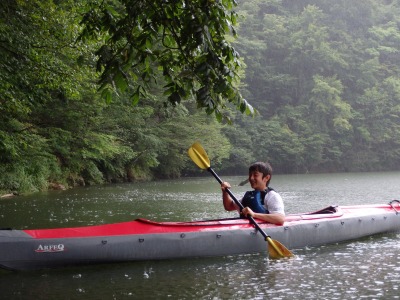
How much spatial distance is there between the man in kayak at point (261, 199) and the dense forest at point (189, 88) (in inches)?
51.0

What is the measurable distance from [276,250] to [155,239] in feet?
4.80

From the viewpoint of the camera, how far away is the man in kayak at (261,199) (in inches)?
259

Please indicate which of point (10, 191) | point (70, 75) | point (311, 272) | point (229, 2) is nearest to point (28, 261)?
point (311, 272)

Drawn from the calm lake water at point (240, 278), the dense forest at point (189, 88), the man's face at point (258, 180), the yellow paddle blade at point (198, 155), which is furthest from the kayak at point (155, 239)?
the dense forest at point (189, 88)

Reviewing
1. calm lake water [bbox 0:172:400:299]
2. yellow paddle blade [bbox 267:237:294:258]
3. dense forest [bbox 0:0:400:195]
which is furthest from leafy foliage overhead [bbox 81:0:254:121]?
yellow paddle blade [bbox 267:237:294:258]

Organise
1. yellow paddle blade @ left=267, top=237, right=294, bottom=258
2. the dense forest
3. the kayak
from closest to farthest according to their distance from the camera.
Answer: the dense forest → the kayak → yellow paddle blade @ left=267, top=237, right=294, bottom=258

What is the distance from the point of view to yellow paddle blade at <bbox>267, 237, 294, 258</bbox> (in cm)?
629

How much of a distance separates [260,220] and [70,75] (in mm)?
5709

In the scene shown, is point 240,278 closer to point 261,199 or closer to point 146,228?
point 146,228

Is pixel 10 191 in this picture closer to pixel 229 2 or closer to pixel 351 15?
pixel 229 2

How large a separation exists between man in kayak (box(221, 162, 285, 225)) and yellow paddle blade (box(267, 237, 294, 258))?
1.45 feet

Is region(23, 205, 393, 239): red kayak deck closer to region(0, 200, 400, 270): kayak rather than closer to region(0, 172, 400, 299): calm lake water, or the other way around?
region(0, 200, 400, 270): kayak

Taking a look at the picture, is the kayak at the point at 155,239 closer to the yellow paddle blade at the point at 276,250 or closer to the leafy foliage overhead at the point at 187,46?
the yellow paddle blade at the point at 276,250

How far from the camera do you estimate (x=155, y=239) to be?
20.1 feet
